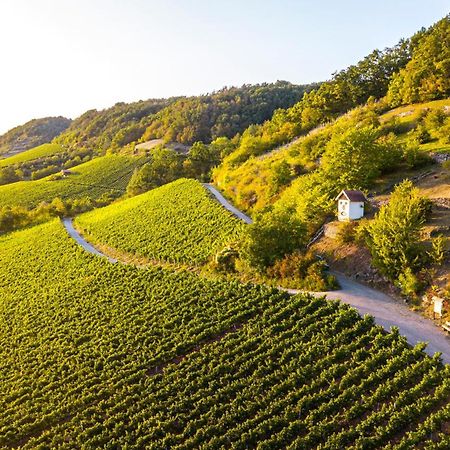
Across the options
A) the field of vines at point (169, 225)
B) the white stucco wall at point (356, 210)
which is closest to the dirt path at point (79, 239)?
the field of vines at point (169, 225)

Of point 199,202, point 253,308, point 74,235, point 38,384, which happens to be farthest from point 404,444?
point 74,235

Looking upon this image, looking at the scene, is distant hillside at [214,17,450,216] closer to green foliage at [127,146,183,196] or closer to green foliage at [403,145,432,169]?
green foliage at [403,145,432,169]

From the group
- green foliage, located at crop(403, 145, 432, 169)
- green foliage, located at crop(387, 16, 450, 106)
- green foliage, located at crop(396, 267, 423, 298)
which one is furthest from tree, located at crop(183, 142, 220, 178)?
green foliage, located at crop(396, 267, 423, 298)

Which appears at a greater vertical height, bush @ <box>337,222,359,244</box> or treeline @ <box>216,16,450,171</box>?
treeline @ <box>216,16,450,171</box>

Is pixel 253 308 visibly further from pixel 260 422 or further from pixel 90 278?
pixel 90 278

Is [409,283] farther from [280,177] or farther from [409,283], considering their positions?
[280,177]
